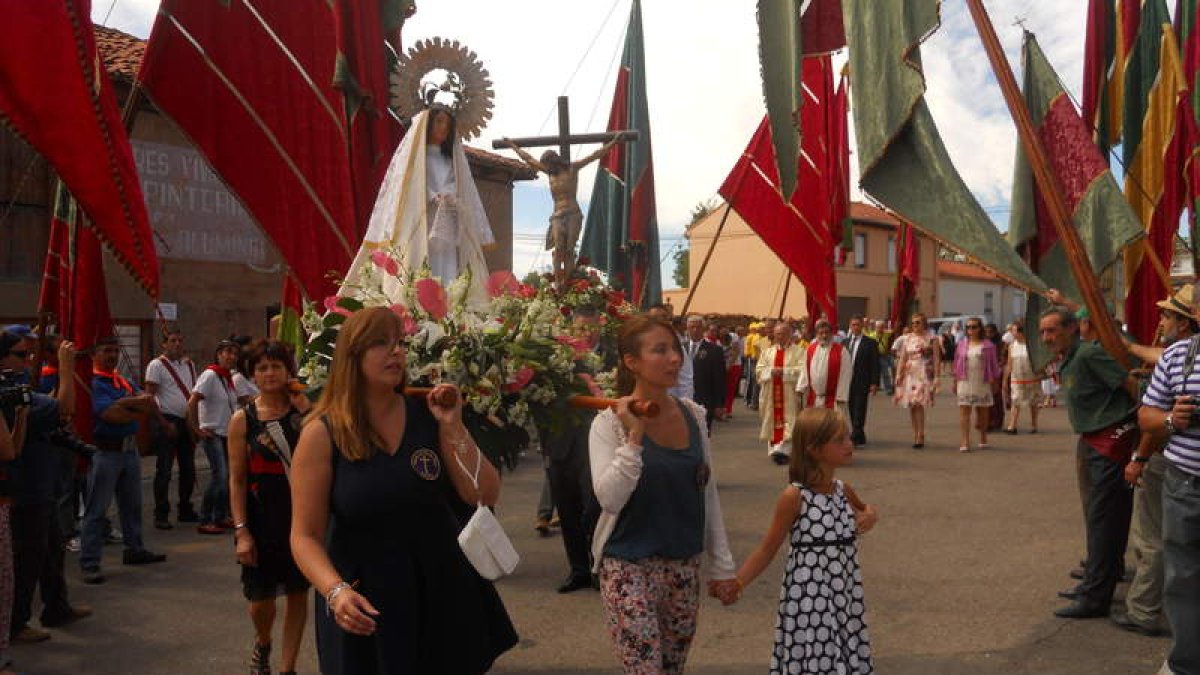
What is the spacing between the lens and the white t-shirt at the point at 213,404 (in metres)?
9.14

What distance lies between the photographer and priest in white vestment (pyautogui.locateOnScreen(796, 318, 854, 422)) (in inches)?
503

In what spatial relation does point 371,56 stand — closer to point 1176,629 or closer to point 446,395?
point 446,395

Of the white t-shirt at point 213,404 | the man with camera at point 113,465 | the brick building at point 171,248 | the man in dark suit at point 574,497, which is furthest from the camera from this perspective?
the brick building at point 171,248

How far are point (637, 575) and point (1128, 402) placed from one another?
369cm

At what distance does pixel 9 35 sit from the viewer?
14.7ft

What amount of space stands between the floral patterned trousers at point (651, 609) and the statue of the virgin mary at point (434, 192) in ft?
6.31

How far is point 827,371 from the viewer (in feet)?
41.9

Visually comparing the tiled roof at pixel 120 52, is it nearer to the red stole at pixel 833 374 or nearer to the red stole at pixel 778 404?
the red stole at pixel 778 404

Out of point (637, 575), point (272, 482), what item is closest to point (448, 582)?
point (637, 575)

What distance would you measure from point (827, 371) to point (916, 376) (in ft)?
7.44

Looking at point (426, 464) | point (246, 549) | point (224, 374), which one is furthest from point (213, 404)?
point (426, 464)

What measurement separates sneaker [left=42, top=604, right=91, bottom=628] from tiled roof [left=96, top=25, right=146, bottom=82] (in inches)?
444

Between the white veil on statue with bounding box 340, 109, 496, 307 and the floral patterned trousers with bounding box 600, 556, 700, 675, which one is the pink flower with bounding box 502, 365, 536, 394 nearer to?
the floral patterned trousers with bounding box 600, 556, 700, 675

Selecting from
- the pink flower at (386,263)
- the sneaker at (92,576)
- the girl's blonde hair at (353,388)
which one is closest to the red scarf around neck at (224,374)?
the sneaker at (92,576)
